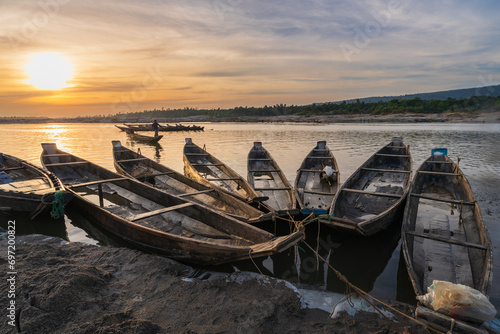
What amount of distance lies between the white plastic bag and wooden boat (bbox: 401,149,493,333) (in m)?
0.13

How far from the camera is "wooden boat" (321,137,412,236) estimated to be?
6.30 meters

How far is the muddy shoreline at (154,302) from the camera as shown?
12.7ft

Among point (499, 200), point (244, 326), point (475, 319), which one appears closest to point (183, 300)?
point (244, 326)

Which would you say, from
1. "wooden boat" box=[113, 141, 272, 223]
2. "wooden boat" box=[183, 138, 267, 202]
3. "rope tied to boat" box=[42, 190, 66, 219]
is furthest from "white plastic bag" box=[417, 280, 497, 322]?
"rope tied to boat" box=[42, 190, 66, 219]

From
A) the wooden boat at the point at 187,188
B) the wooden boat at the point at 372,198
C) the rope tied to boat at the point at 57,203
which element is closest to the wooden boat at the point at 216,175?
the wooden boat at the point at 187,188

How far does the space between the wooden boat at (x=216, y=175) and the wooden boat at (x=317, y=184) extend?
1532mm

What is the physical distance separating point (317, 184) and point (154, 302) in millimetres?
7322

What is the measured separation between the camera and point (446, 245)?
6008 mm

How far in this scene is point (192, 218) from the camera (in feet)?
23.2

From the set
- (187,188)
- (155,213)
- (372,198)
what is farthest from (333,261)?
(187,188)

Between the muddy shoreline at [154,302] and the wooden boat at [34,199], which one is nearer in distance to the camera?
the muddy shoreline at [154,302]

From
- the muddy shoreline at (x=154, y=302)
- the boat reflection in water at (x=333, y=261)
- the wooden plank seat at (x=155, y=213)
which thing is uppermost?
the wooden plank seat at (x=155, y=213)

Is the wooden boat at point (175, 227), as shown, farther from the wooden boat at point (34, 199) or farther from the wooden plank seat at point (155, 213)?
the wooden boat at point (34, 199)

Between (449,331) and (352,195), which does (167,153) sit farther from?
(449,331)
